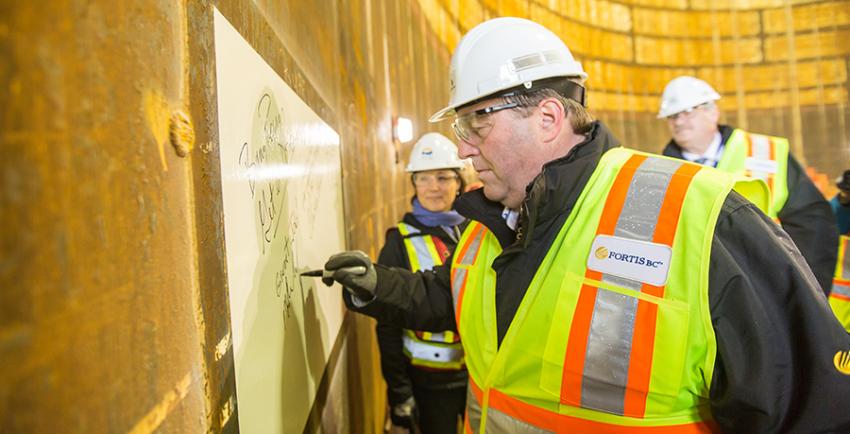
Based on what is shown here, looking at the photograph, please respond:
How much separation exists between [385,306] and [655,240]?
3.10 ft

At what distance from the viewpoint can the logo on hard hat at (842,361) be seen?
1.04m

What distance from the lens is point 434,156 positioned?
313 cm

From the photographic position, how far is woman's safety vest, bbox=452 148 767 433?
3.58 feet

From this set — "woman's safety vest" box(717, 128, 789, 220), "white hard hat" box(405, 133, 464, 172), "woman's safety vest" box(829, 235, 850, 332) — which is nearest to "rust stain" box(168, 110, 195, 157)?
"white hard hat" box(405, 133, 464, 172)

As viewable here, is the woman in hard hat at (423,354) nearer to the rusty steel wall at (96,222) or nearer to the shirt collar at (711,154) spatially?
the shirt collar at (711,154)

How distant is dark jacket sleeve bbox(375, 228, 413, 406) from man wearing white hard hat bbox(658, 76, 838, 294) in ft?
5.89

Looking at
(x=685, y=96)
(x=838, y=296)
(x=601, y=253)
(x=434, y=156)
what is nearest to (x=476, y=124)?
(x=601, y=253)

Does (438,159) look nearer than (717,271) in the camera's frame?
No

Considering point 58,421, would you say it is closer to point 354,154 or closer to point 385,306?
point 385,306

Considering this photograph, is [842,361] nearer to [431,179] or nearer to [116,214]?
[116,214]

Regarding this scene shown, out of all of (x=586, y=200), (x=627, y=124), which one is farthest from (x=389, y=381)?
(x=627, y=124)

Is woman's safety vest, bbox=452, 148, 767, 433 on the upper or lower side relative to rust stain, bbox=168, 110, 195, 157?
lower

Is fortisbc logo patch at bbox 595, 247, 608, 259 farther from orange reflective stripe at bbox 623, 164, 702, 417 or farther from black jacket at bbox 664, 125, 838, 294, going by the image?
black jacket at bbox 664, 125, 838, 294

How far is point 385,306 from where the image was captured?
1759 millimetres
